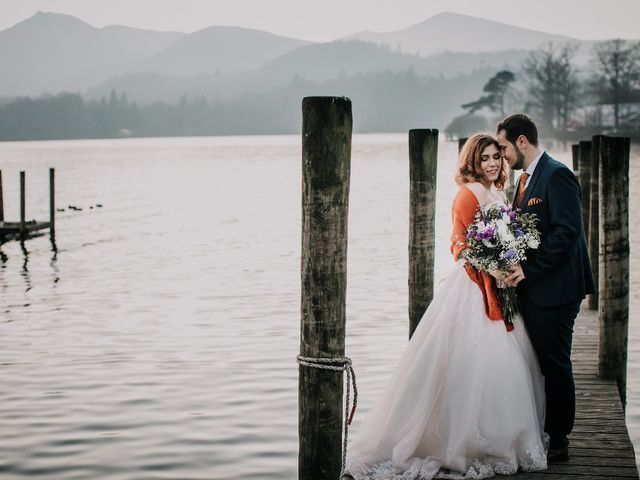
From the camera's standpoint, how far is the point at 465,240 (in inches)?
236

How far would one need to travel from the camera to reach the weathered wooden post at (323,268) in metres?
5.43

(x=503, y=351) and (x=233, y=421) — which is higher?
(x=503, y=351)

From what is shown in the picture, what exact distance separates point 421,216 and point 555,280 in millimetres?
4230

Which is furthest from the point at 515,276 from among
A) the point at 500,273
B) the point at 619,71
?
the point at 619,71

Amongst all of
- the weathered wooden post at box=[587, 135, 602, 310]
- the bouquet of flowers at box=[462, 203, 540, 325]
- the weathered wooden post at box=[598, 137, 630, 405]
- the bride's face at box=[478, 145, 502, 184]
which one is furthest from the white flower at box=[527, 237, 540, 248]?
the weathered wooden post at box=[587, 135, 602, 310]

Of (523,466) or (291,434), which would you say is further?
(291,434)

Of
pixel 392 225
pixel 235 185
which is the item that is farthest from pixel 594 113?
pixel 392 225

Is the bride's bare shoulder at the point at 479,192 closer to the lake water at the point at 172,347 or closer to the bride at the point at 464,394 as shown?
the bride at the point at 464,394

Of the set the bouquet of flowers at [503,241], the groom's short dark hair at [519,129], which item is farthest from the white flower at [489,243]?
the groom's short dark hair at [519,129]

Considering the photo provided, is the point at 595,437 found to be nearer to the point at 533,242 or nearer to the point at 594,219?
the point at 533,242

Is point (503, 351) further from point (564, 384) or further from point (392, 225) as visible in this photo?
point (392, 225)

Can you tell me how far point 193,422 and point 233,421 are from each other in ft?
1.44

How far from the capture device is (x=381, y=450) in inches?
229

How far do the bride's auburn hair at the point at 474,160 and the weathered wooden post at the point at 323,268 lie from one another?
888 millimetres
